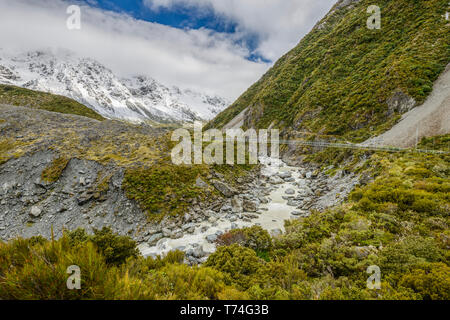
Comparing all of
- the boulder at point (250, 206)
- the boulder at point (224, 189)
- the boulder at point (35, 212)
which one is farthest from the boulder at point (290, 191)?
the boulder at point (35, 212)

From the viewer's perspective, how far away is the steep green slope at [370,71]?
22.5 meters

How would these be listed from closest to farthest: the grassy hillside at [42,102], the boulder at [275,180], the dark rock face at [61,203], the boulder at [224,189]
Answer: the dark rock face at [61,203], the boulder at [224,189], the boulder at [275,180], the grassy hillside at [42,102]

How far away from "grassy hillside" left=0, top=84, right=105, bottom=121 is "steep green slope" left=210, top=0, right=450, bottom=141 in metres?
56.6

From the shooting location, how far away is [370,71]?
29.9 metres

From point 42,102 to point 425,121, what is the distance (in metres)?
87.5

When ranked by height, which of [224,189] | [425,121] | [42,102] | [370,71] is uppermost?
[42,102]

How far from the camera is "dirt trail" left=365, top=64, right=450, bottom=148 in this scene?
52.3 feet

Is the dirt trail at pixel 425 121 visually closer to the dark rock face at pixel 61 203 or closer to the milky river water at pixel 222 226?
the milky river water at pixel 222 226

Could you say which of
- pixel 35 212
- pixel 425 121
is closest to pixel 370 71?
pixel 425 121

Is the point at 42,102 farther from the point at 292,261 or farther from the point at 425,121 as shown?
the point at 425,121

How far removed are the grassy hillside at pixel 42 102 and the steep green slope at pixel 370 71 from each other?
5658 cm

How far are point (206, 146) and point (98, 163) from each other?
11199 mm

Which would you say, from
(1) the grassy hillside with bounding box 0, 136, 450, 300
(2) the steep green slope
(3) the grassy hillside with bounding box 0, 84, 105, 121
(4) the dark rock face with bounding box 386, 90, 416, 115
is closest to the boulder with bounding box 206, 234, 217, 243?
(1) the grassy hillside with bounding box 0, 136, 450, 300
